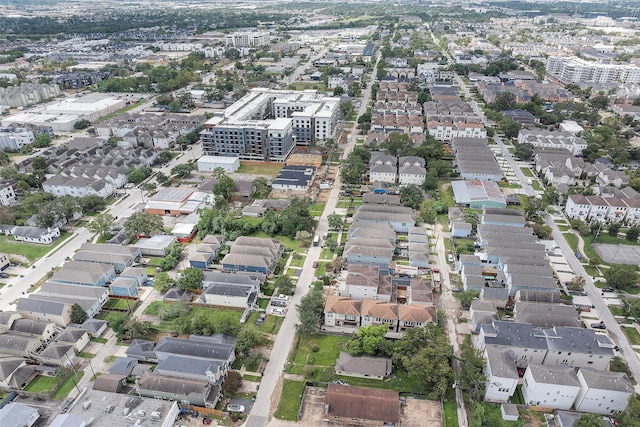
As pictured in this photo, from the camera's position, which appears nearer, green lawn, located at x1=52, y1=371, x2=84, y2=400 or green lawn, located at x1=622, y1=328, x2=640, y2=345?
green lawn, located at x1=52, y1=371, x2=84, y2=400

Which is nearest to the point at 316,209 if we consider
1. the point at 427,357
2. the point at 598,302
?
the point at 427,357

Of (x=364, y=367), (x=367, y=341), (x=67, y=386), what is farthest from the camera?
(x=367, y=341)

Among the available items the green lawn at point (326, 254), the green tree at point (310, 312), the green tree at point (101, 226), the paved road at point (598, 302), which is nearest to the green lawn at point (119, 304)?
the green tree at point (101, 226)

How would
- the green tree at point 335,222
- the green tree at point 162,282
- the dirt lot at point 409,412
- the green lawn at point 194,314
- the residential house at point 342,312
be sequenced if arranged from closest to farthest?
the dirt lot at point 409,412 → the residential house at point 342,312 → the green lawn at point 194,314 → the green tree at point 162,282 → the green tree at point 335,222

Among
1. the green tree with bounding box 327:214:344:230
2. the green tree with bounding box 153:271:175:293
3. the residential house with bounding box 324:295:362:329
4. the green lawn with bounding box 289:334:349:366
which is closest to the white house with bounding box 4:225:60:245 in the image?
the green tree with bounding box 153:271:175:293

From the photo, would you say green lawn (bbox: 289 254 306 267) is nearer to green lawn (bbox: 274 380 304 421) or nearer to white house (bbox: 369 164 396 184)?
green lawn (bbox: 274 380 304 421)

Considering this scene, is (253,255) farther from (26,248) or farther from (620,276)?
(620,276)

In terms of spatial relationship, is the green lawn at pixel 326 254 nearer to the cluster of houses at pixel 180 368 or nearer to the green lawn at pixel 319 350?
the green lawn at pixel 319 350
